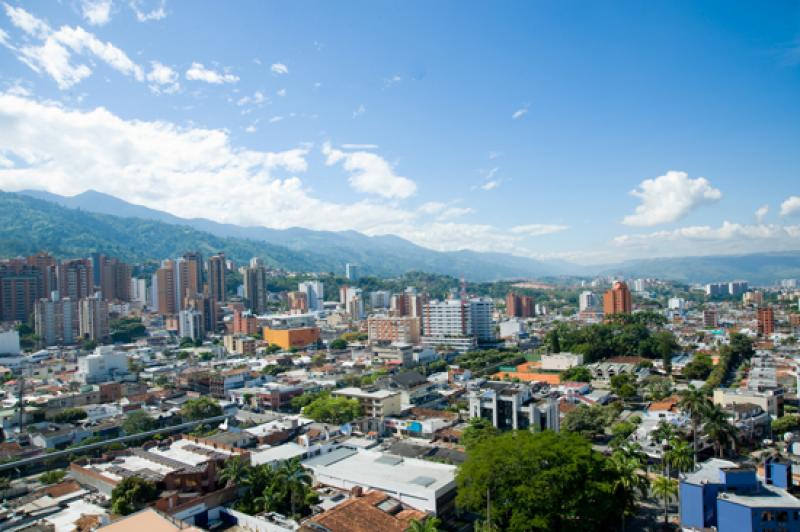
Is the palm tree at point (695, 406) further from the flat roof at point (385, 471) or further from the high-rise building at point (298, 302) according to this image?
the high-rise building at point (298, 302)

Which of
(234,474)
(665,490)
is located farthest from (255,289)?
(665,490)

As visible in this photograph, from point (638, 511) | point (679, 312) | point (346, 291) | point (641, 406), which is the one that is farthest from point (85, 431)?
point (679, 312)

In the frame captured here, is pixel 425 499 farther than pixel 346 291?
No

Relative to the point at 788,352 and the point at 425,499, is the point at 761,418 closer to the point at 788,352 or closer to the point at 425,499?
the point at 425,499

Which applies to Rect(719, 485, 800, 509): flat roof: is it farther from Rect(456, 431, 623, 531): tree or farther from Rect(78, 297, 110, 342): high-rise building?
Rect(78, 297, 110, 342): high-rise building

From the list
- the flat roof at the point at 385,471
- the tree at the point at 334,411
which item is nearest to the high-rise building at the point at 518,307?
the tree at the point at 334,411

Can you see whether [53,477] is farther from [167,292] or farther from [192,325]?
[167,292]
